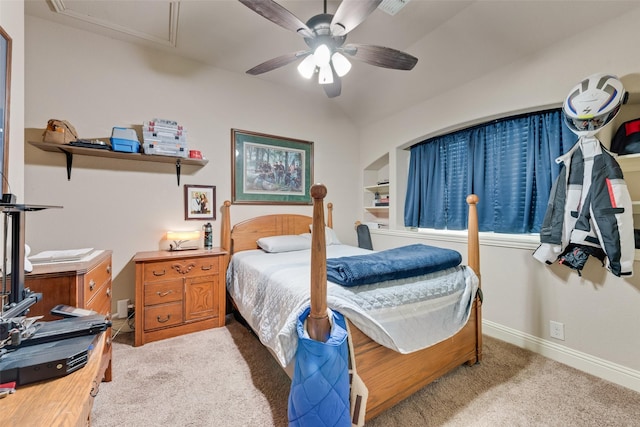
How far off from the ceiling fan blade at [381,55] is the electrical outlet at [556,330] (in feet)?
7.58

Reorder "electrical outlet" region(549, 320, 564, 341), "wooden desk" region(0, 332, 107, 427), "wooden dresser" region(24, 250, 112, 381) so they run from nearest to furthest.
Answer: "wooden desk" region(0, 332, 107, 427) < "wooden dresser" region(24, 250, 112, 381) < "electrical outlet" region(549, 320, 564, 341)

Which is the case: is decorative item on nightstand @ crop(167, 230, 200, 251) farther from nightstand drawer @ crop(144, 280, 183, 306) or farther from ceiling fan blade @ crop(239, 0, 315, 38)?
ceiling fan blade @ crop(239, 0, 315, 38)

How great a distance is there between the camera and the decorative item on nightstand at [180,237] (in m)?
2.64

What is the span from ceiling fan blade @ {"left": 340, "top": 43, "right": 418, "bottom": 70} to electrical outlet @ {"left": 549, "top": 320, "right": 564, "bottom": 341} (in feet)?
7.58

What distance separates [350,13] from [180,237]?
2.44 meters

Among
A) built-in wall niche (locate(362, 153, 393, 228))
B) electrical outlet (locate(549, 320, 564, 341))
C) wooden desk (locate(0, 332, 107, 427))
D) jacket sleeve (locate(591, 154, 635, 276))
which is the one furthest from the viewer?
built-in wall niche (locate(362, 153, 393, 228))

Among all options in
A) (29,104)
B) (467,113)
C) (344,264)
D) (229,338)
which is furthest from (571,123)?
(29,104)

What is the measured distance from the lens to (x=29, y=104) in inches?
87.4

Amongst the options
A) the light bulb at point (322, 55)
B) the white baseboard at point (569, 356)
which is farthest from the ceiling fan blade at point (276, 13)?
the white baseboard at point (569, 356)

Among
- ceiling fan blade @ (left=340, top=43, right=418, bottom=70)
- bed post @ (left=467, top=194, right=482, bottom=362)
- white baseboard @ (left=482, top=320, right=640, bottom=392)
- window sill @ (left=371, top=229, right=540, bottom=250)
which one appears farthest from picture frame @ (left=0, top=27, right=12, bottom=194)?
white baseboard @ (left=482, top=320, right=640, bottom=392)

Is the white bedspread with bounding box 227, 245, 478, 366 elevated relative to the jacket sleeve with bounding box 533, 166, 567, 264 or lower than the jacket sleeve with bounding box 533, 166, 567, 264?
lower

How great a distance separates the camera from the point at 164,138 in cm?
250

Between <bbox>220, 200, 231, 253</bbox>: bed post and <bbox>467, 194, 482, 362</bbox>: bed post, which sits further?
<bbox>220, 200, 231, 253</bbox>: bed post

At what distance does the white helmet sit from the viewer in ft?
5.40
